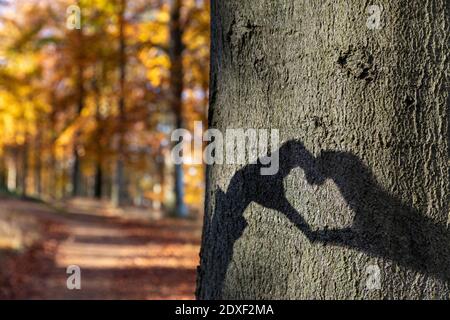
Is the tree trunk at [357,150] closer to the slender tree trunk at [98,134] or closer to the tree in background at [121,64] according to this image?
the tree in background at [121,64]

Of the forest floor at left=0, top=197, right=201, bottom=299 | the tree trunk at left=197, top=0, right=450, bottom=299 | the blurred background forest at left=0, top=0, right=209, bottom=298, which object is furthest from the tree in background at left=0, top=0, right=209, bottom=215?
the tree trunk at left=197, top=0, right=450, bottom=299

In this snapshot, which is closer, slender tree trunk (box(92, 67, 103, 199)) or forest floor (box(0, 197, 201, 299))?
forest floor (box(0, 197, 201, 299))

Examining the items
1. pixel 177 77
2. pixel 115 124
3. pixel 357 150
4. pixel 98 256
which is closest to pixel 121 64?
pixel 115 124

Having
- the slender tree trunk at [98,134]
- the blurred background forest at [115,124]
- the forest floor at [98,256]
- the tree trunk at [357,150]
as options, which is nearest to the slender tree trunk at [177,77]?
the blurred background forest at [115,124]

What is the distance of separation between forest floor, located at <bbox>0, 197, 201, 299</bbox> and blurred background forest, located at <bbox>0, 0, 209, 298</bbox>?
3 cm

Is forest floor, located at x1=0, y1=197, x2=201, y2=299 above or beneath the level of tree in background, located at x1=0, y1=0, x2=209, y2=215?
beneath

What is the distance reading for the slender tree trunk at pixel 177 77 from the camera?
52.8ft

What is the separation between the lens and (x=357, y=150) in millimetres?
2074

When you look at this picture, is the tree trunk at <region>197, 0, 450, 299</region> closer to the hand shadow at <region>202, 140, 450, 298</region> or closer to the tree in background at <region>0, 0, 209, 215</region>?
the hand shadow at <region>202, 140, 450, 298</region>

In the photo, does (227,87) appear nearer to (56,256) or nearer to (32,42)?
(56,256)

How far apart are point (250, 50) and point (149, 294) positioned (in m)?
5.83

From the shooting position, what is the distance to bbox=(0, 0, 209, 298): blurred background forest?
9539mm

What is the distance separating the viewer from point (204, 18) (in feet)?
54.0

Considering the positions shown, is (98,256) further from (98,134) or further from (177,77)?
(98,134)
